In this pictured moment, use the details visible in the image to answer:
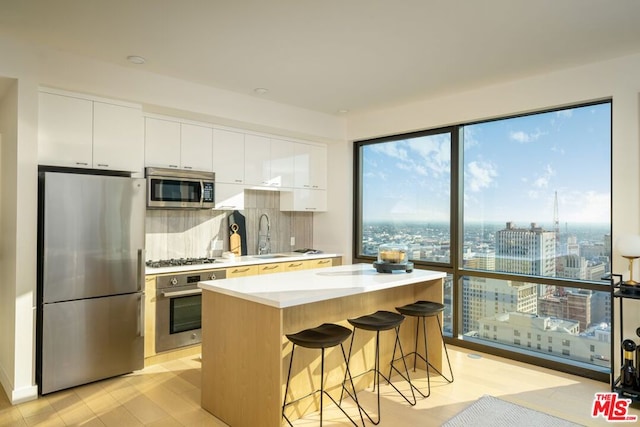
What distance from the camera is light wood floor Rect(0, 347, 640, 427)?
9.33ft

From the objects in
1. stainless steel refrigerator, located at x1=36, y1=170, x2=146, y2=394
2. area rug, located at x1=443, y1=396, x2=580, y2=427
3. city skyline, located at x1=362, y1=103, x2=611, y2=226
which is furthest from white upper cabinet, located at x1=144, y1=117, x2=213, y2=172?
area rug, located at x1=443, y1=396, x2=580, y2=427

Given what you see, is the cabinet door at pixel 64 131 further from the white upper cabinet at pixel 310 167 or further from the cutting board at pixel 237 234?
the white upper cabinet at pixel 310 167

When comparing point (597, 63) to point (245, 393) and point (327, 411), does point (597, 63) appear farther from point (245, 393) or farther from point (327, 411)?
point (245, 393)

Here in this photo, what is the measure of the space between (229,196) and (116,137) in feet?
4.60

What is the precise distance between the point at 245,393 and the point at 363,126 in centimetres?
367

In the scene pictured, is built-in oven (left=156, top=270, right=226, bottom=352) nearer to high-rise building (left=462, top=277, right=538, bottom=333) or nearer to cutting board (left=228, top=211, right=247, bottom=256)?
cutting board (left=228, top=211, right=247, bottom=256)

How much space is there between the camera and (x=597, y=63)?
3521 mm

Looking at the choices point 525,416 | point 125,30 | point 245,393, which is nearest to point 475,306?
point 525,416

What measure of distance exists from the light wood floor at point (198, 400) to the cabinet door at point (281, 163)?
2350 millimetres

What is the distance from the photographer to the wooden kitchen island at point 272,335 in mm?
2482

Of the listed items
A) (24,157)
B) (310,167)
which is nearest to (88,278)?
(24,157)

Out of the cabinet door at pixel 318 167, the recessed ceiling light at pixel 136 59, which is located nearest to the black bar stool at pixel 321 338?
the recessed ceiling light at pixel 136 59

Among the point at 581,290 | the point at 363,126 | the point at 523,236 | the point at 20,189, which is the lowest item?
the point at 581,290

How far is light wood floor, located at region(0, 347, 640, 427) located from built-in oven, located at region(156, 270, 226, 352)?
269mm
